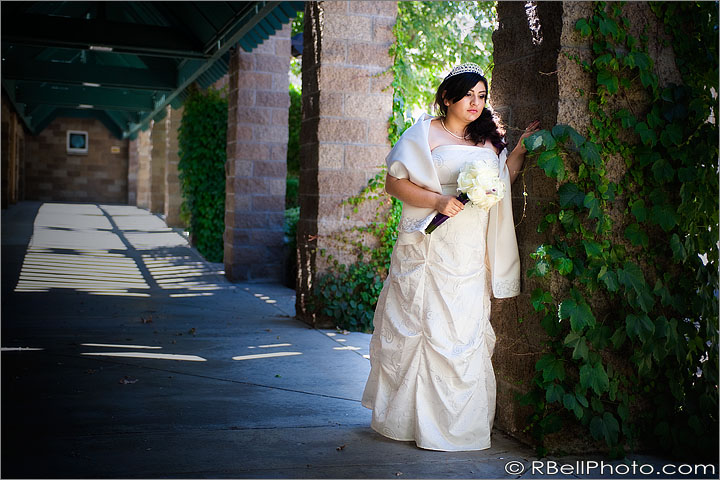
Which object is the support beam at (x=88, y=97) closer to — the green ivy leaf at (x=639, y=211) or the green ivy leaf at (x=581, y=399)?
the green ivy leaf at (x=639, y=211)

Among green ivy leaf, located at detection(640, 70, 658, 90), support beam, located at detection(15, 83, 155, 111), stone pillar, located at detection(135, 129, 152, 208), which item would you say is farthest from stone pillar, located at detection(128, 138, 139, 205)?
green ivy leaf, located at detection(640, 70, 658, 90)

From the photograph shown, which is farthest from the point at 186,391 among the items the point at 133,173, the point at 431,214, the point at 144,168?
the point at 133,173

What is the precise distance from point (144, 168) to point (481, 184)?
2742cm

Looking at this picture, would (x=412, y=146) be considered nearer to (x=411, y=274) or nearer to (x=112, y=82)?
(x=411, y=274)

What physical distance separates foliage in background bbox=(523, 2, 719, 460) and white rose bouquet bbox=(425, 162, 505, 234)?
205 mm

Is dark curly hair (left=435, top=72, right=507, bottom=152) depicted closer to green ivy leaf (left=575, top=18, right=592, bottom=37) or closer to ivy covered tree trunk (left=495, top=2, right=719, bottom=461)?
ivy covered tree trunk (left=495, top=2, right=719, bottom=461)

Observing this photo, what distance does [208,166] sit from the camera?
11.6 m

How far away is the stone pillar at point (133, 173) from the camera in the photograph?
32.9 meters

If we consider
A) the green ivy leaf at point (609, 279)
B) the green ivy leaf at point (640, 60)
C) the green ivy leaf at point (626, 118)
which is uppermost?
the green ivy leaf at point (640, 60)

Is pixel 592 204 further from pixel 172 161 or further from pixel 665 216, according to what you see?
pixel 172 161

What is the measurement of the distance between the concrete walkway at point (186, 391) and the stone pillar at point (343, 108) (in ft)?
3.19

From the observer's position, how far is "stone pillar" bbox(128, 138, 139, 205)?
32.9 metres

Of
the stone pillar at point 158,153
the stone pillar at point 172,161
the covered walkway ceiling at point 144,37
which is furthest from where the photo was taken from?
the stone pillar at point 158,153

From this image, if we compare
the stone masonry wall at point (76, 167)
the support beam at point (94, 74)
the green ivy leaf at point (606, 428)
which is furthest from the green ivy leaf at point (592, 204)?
the stone masonry wall at point (76, 167)
